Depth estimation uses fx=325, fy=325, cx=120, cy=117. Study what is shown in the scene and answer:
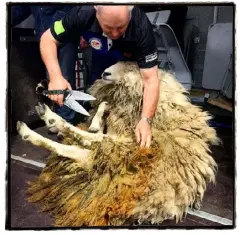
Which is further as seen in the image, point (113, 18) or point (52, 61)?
point (52, 61)

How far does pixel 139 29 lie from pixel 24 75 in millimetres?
530

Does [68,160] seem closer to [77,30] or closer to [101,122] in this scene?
[101,122]

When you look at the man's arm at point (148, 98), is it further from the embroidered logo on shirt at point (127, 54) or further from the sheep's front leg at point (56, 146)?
the sheep's front leg at point (56, 146)

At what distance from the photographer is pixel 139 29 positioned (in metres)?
1.30

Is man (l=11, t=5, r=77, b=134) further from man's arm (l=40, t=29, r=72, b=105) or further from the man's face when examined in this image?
the man's face

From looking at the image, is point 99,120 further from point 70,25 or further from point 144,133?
point 70,25

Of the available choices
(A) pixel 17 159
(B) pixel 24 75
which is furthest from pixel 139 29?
(A) pixel 17 159

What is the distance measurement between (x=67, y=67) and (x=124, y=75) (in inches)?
9.8

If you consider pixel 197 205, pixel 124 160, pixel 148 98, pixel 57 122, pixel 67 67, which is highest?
pixel 67 67

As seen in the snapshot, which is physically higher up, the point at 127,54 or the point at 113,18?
the point at 113,18

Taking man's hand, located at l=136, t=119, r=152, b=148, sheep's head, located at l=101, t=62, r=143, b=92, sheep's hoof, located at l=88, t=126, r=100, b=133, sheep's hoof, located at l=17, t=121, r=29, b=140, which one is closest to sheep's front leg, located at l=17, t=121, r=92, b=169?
sheep's hoof, located at l=17, t=121, r=29, b=140

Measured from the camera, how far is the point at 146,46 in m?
1.33

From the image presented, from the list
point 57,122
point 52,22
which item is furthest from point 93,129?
point 52,22

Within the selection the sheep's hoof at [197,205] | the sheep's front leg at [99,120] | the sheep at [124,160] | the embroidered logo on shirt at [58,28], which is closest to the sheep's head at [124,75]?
the sheep at [124,160]
